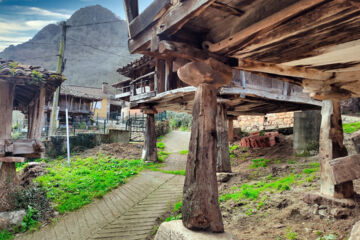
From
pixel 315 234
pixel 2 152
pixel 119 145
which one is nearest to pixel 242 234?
pixel 315 234

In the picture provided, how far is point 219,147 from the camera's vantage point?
7.51 metres

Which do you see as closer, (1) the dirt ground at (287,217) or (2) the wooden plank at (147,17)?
(2) the wooden plank at (147,17)

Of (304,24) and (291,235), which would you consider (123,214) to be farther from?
(304,24)

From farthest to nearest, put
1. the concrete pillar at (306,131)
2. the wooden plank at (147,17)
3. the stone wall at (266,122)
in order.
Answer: the stone wall at (266,122), the concrete pillar at (306,131), the wooden plank at (147,17)

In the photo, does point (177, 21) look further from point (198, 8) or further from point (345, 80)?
point (345, 80)

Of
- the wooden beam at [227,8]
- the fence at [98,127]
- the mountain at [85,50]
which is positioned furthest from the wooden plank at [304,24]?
the mountain at [85,50]

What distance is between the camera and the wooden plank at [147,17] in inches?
91.3

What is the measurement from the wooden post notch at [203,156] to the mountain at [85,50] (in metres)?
46.3

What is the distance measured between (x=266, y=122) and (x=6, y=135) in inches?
473

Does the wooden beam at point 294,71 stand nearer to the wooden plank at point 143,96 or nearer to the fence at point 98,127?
the wooden plank at point 143,96

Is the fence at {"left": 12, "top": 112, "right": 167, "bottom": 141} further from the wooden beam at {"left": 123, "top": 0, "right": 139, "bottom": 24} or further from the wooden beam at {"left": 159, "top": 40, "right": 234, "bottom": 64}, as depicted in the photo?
the wooden beam at {"left": 159, "top": 40, "right": 234, "bottom": 64}

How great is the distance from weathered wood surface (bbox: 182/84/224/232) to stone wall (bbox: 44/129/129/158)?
12.2 metres

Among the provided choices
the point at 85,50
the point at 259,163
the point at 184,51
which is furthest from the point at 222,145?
the point at 85,50

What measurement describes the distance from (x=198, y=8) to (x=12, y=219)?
626 centimetres
